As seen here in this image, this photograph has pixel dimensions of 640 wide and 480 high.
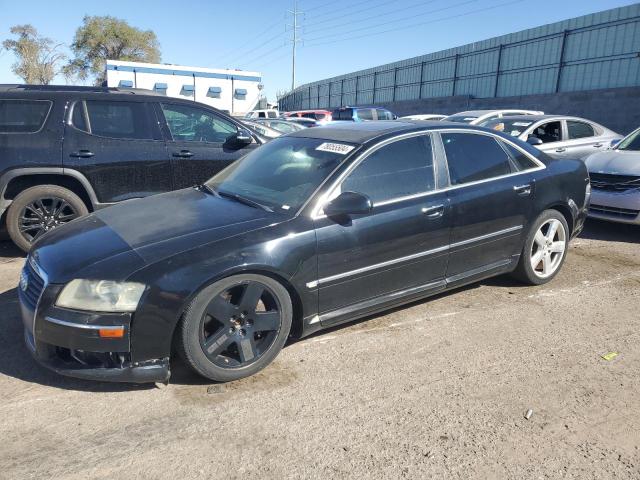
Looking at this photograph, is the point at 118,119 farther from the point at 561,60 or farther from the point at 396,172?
the point at 561,60

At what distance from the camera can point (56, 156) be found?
211 inches

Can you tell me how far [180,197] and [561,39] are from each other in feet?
73.2

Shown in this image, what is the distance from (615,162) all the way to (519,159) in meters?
3.25

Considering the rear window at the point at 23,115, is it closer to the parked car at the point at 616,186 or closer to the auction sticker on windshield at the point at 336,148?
the auction sticker on windshield at the point at 336,148

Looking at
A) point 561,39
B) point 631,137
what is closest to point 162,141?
point 631,137

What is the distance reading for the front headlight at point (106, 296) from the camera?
280cm

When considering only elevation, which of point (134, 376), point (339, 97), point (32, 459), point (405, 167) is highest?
point (339, 97)

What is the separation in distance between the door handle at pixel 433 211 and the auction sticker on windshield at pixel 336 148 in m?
0.72

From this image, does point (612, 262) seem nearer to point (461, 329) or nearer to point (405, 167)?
point (461, 329)

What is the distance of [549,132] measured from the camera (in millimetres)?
9117

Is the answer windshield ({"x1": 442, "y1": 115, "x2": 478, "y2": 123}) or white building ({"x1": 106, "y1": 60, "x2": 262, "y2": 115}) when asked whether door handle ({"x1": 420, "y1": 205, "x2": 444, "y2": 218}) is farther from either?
white building ({"x1": 106, "y1": 60, "x2": 262, "y2": 115})

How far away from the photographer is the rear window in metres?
5.29

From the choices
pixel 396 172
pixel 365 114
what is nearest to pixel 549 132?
pixel 396 172

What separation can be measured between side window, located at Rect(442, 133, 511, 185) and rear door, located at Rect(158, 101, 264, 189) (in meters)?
2.96
